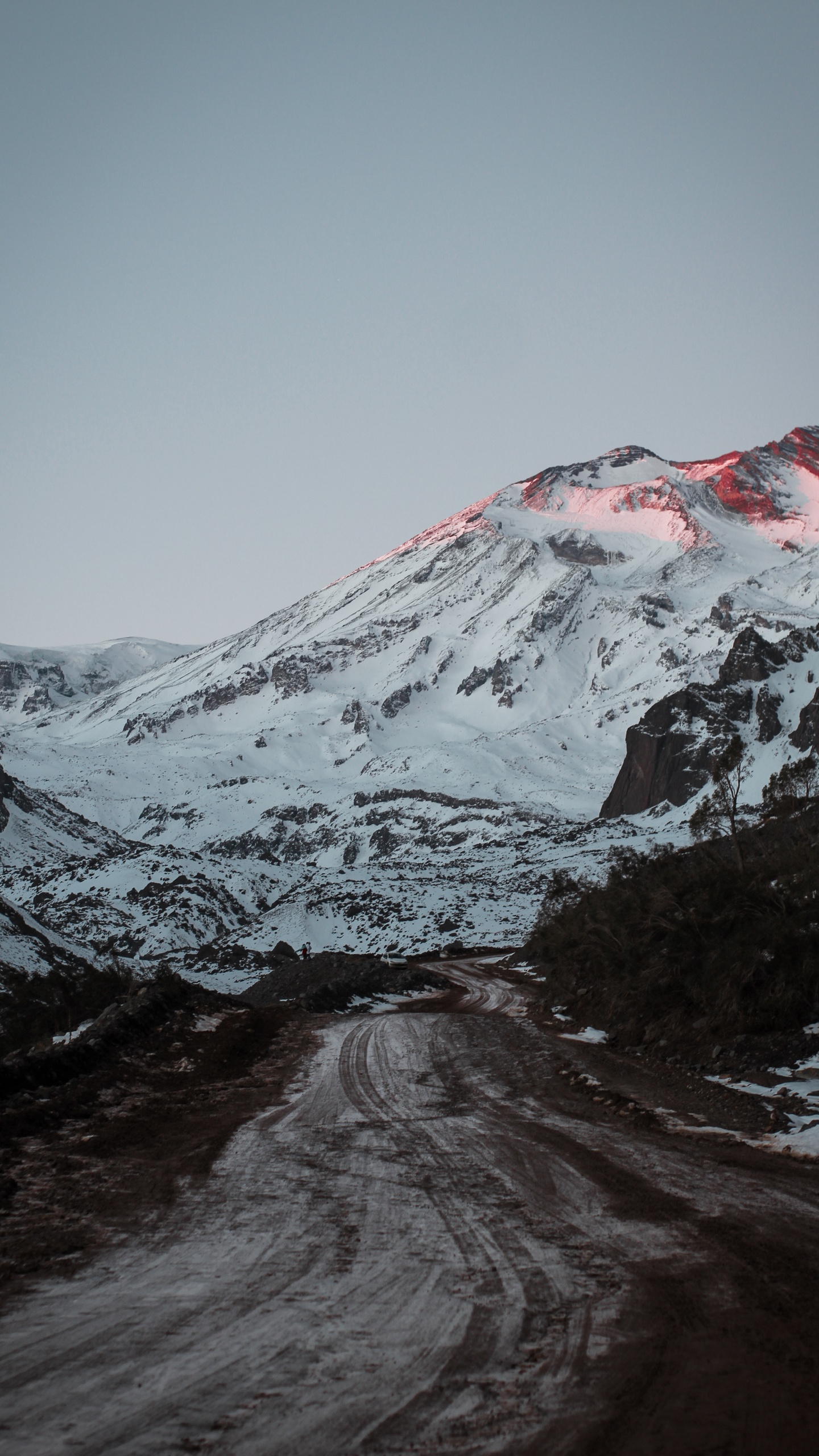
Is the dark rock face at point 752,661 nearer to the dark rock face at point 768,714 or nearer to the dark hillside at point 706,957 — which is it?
the dark rock face at point 768,714

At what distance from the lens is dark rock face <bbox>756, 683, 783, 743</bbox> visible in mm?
105812

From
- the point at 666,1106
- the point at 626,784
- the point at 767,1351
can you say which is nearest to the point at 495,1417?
the point at 767,1351

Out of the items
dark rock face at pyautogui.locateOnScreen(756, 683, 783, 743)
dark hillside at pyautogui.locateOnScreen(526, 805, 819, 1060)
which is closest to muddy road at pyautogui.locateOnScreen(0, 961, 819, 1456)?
dark hillside at pyautogui.locateOnScreen(526, 805, 819, 1060)

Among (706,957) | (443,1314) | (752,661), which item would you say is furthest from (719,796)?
(752,661)

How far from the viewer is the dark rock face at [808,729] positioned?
96750 millimetres

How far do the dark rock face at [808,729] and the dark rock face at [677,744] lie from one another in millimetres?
8877

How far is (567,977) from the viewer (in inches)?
855

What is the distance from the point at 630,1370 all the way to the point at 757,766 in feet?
→ 350

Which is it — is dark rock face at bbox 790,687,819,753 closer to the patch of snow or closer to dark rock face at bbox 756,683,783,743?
dark rock face at bbox 756,683,783,743

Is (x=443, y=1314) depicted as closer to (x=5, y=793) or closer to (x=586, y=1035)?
(x=586, y=1035)

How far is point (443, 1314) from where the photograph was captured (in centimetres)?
423

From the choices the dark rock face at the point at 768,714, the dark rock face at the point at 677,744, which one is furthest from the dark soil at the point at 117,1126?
the dark rock face at the point at 677,744

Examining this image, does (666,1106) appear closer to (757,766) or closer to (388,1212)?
(388,1212)

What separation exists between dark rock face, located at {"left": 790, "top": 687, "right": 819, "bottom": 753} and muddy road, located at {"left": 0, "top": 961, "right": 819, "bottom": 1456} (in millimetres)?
97909
